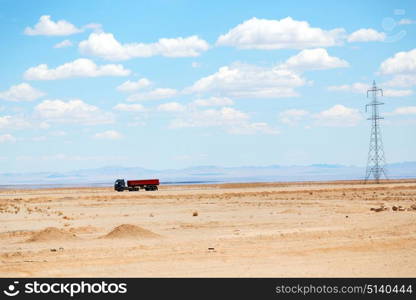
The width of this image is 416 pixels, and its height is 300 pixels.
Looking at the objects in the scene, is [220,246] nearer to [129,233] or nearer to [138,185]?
[129,233]

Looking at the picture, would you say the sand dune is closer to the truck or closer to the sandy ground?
the sandy ground

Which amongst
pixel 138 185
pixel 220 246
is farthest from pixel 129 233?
pixel 138 185

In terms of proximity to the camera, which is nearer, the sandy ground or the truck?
the sandy ground

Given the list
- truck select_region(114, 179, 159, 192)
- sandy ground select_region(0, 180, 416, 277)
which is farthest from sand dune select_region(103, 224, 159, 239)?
truck select_region(114, 179, 159, 192)

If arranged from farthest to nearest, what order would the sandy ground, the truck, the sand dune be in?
the truck
the sand dune
the sandy ground

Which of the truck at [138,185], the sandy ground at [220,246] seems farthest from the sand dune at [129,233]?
the truck at [138,185]

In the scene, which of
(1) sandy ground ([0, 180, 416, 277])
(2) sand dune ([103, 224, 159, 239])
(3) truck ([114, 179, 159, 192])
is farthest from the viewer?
(3) truck ([114, 179, 159, 192])

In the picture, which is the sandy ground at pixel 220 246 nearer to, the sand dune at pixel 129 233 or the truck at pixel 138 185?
the sand dune at pixel 129 233

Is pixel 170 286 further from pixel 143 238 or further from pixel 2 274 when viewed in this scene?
pixel 143 238

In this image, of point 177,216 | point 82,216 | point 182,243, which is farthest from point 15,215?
point 182,243

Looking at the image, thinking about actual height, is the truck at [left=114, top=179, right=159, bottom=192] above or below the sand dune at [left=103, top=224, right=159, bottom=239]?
above

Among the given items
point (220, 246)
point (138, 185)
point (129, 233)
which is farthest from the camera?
point (138, 185)

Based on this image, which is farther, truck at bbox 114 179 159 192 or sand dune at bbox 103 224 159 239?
truck at bbox 114 179 159 192

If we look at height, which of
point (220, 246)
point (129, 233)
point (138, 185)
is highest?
point (138, 185)
